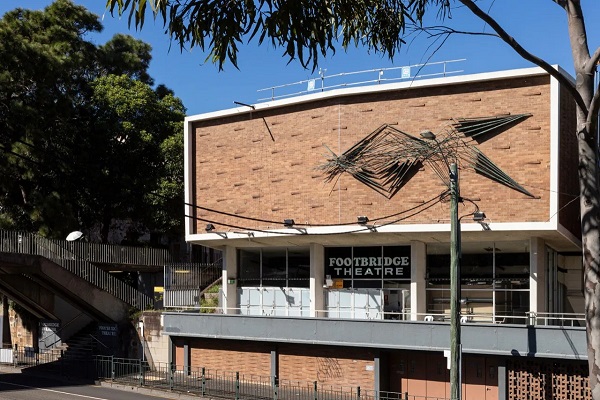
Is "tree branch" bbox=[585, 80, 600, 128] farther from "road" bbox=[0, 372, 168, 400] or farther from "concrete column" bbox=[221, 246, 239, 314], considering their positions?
"concrete column" bbox=[221, 246, 239, 314]

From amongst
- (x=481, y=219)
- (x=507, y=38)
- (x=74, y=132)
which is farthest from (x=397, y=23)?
(x=74, y=132)

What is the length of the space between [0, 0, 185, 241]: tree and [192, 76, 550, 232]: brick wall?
8.74m

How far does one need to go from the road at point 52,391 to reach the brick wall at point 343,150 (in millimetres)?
8009

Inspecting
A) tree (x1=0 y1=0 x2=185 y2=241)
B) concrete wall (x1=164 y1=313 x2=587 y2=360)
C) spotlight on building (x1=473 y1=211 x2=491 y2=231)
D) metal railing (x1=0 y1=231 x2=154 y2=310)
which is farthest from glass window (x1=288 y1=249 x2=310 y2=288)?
tree (x1=0 y1=0 x2=185 y2=241)

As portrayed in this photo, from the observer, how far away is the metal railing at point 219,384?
28609mm

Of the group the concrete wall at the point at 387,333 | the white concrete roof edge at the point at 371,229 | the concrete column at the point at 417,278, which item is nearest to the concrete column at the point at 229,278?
the white concrete roof edge at the point at 371,229

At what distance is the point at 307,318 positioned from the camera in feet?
100

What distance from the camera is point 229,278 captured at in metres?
36.0

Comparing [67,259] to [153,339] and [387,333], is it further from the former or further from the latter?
[387,333]

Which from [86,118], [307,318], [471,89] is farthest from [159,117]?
[471,89]

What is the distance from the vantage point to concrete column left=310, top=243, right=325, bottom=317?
33.0 metres

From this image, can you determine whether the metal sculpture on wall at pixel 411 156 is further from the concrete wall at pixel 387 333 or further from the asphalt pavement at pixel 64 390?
the asphalt pavement at pixel 64 390

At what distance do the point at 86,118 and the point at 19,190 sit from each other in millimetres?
5363

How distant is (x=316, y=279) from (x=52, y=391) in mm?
10870
